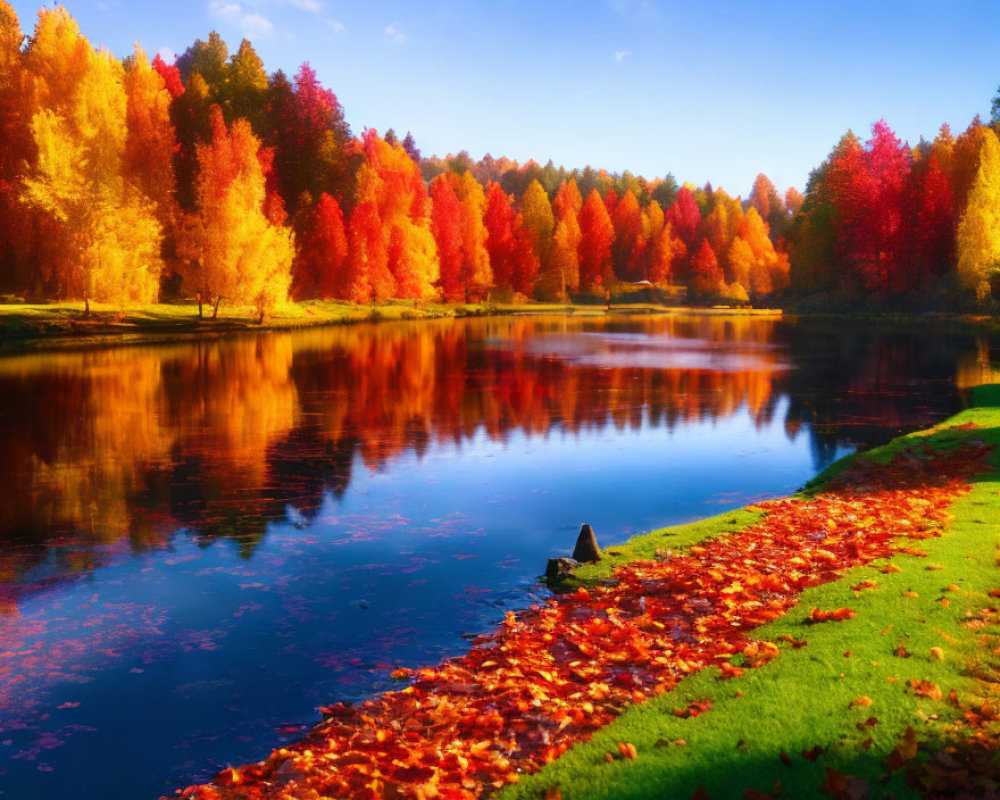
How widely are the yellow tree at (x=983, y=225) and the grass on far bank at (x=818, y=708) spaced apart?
219 ft

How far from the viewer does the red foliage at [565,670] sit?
268 inches

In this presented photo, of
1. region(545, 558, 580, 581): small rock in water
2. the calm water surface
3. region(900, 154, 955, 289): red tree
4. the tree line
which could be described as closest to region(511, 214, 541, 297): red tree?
the tree line

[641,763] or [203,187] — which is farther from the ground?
[203,187]

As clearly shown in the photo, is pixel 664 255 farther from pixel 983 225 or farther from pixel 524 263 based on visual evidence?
pixel 983 225

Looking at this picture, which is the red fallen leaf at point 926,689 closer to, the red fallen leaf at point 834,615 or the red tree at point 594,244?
the red fallen leaf at point 834,615

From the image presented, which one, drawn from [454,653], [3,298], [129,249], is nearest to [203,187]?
[129,249]

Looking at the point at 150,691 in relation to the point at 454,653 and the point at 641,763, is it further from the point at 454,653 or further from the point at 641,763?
the point at 641,763

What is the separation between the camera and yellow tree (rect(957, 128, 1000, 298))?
66.4 metres

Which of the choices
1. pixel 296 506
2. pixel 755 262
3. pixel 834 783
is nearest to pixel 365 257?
pixel 296 506

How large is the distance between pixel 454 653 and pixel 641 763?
3.93 meters

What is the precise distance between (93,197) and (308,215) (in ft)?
99.9

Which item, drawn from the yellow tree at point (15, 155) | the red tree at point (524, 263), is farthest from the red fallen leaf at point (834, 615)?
the red tree at point (524, 263)

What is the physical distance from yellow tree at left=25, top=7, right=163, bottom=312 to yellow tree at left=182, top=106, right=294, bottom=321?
355 centimetres

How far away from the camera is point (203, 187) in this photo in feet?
203
